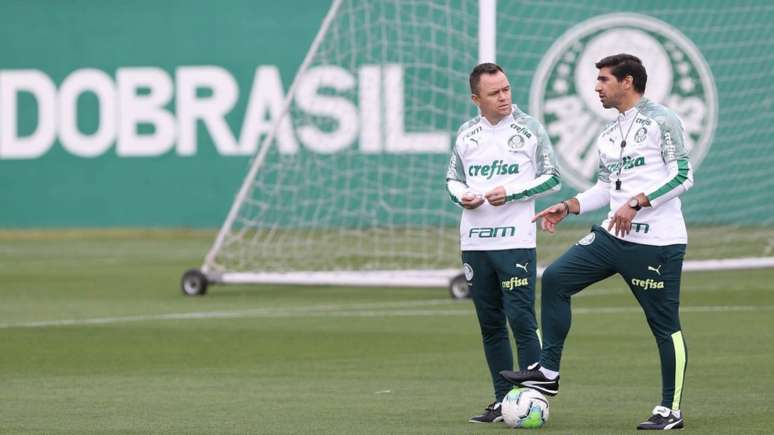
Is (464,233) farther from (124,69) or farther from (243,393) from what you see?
(124,69)

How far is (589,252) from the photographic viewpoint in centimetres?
862

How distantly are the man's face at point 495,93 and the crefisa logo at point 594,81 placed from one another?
15757 millimetres

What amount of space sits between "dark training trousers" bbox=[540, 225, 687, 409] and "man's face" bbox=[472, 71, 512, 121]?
78 centimetres

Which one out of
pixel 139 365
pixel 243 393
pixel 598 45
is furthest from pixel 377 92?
pixel 243 393

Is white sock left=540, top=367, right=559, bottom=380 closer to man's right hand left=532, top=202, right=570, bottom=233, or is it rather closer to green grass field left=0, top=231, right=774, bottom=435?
green grass field left=0, top=231, right=774, bottom=435

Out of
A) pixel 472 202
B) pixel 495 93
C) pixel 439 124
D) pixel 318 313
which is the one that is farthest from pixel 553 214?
pixel 439 124

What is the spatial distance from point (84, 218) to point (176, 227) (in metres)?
1.52

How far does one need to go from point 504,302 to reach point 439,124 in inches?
533

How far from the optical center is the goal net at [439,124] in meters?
19.4

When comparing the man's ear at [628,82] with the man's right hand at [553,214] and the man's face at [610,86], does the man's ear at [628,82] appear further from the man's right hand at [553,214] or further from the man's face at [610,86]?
the man's right hand at [553,214]

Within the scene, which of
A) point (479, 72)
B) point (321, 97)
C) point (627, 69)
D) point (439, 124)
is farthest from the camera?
point (439, 124)

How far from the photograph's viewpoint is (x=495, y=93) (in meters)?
8.71

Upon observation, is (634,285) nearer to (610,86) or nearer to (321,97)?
(610,86)

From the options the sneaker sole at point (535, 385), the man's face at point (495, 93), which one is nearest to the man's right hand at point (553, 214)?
the man's face at point (495, 93)
